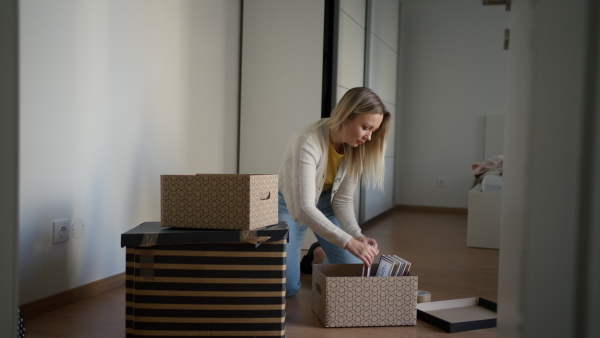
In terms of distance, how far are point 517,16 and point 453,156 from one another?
5.17 metres

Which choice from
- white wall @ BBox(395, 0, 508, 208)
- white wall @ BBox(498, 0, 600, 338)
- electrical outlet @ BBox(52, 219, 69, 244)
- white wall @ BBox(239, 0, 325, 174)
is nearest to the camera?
white wall @ BBox(498, 0, 600, 338)

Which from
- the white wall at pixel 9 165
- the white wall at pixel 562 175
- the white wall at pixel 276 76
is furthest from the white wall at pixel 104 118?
the white wall at pixel 562 175

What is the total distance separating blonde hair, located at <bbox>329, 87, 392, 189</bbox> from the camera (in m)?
2.11

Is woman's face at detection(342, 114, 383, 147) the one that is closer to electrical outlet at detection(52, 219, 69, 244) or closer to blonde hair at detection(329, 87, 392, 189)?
blonde hair at detection(329, 87, 392, 189)

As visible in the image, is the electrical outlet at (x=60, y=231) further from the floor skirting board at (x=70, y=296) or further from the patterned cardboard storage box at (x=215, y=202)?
the patterned cardboard storage box at (x=215, y=202)

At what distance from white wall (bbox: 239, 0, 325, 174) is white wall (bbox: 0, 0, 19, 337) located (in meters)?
2.83

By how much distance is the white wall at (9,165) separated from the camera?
55 cm

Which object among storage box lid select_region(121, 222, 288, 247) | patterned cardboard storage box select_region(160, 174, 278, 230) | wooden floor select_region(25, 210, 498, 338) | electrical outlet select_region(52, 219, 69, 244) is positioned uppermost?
patterned cardboard storage box select_region(160, 174, 278, 230)

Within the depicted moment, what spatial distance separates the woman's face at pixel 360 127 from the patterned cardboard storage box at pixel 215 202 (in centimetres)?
54

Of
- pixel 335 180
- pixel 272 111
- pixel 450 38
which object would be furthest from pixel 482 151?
pixel 335 180

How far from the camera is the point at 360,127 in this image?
2139 millimetres

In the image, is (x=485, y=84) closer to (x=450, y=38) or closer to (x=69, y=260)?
(x=450, y=38)

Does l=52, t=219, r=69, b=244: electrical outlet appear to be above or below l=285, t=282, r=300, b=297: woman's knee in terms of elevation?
above

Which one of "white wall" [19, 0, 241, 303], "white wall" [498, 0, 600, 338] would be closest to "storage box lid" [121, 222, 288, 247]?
"white wall" [19, 0, 241, 303]
